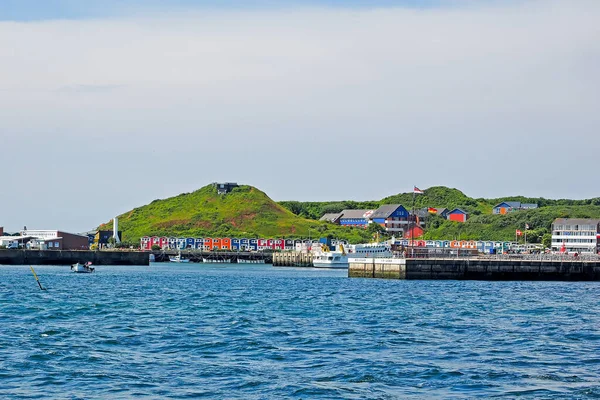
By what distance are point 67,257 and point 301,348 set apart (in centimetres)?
13100

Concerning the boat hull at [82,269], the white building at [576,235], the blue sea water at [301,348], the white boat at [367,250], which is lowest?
the blue sea water at [301,348]

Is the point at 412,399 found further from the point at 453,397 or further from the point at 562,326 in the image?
the point at 562,326

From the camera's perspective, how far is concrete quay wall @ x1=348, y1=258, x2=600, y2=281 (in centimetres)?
8500

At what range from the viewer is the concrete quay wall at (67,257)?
154m

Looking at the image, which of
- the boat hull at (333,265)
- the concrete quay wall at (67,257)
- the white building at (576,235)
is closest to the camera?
the concrete quay wall at (67,257)

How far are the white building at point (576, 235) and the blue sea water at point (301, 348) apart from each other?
443ft

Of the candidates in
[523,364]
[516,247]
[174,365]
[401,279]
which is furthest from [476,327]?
[516,247]

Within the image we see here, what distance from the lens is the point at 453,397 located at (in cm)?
2516

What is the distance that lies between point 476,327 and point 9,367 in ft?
70.5

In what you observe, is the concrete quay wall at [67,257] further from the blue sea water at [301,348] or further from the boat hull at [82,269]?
the blue sea water at [301,348]

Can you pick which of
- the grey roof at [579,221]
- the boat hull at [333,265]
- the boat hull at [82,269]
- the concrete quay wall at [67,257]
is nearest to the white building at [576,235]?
the grey roof at [579,221]

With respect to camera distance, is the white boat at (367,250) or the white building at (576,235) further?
the white building at (576,235)

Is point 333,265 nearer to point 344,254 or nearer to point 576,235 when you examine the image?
point 344,254

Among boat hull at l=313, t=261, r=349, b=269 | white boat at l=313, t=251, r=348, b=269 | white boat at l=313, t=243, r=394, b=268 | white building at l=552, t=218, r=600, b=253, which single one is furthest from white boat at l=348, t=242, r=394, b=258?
white building at l=552, t=218, r=600, b=253
